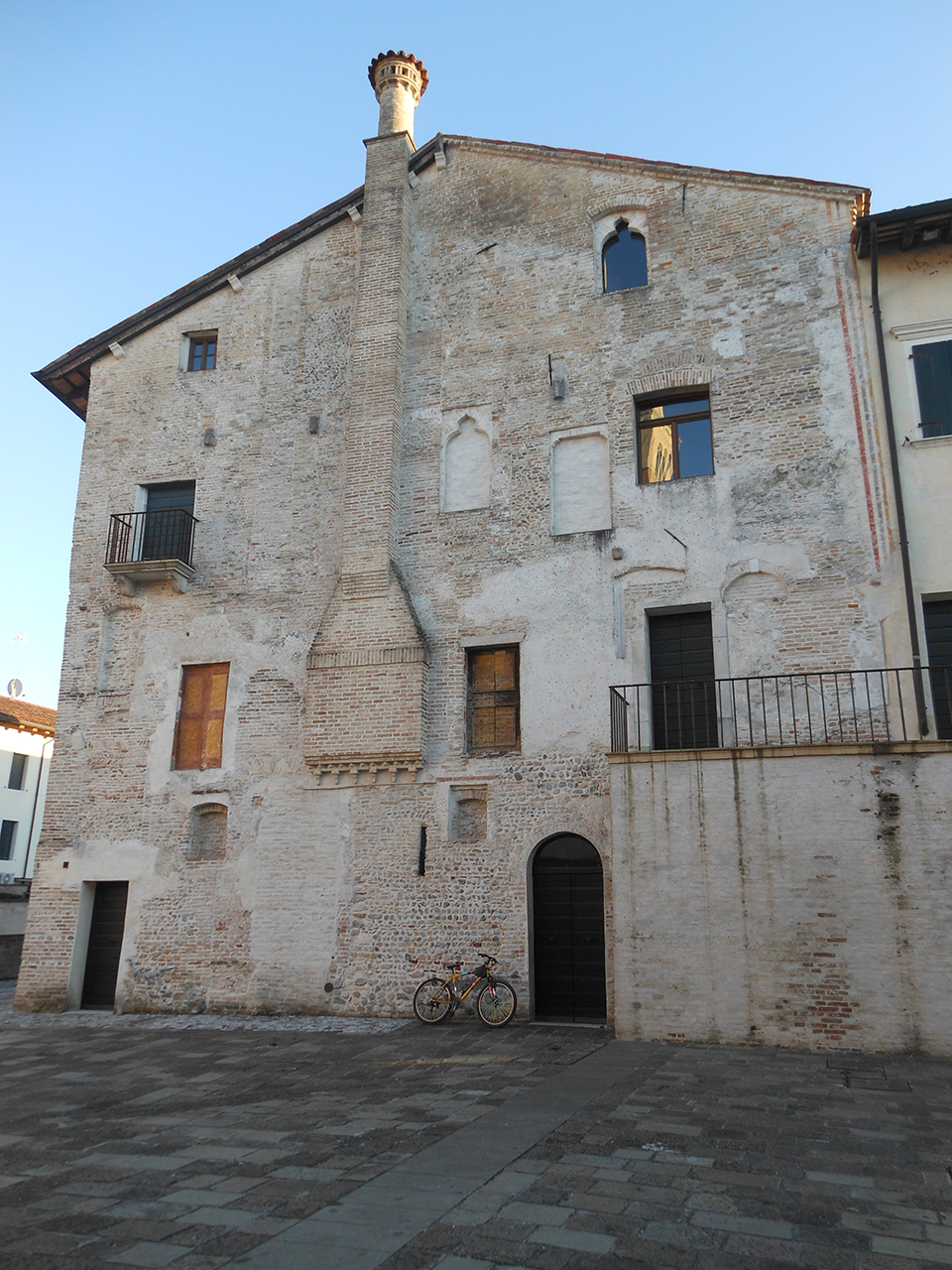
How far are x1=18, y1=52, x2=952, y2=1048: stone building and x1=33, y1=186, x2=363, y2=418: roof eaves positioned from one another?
14cm

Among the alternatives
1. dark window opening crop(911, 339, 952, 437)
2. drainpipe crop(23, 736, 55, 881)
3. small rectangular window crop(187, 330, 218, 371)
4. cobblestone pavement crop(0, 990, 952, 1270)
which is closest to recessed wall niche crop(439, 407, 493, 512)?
small rectangular window crop(187, 330, 218, 371)

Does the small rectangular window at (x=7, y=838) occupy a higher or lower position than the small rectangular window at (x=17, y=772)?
lower

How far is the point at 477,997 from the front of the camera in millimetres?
12898

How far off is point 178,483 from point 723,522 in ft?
33.5

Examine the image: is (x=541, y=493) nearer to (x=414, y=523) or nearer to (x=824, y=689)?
(x=414, y=523)

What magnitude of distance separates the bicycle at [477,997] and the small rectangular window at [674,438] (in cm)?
764

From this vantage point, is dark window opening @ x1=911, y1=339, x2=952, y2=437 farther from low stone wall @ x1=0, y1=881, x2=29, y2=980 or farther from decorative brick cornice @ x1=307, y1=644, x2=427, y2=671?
low stone wall @ x1=0, y1=881, x2=29, y2=980

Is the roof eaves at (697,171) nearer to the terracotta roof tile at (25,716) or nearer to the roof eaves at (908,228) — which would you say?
the roof eaves at (908,228)

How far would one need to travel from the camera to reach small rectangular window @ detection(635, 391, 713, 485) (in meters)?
14.3

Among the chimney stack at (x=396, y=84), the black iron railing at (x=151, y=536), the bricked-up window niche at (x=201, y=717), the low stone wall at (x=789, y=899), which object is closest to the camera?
the low stone wall at (x=789, y=899)

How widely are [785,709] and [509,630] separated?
4255 mm

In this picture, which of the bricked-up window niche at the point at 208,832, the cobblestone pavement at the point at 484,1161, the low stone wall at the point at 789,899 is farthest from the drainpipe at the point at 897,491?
the bricked-up window niche at the point at 208,832

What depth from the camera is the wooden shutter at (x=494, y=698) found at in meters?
14.2

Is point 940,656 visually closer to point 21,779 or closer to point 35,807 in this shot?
point 21,779
